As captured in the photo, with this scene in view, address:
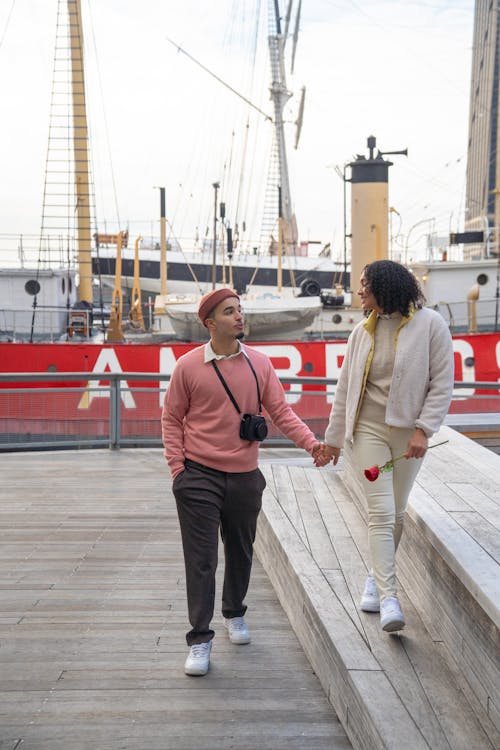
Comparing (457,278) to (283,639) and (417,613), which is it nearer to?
(283,639)

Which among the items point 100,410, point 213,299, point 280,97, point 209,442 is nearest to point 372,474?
point 209,442

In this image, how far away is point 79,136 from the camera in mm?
20812

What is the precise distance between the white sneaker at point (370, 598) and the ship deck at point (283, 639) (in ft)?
0.25

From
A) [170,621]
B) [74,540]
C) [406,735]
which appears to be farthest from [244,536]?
[74,540]

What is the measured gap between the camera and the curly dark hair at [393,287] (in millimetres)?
4184

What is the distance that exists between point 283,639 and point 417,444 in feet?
4.46

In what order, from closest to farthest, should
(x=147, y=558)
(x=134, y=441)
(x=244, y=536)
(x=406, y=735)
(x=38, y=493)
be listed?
(x=406, y=735), (x=244, y=536), (x=147, y=558), (x=38, y=493), (x=134, y=441)

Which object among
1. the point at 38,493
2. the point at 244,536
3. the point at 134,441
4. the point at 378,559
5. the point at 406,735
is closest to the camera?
the point at 406,735

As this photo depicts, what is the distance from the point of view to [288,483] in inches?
292

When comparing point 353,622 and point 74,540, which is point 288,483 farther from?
point 353,622

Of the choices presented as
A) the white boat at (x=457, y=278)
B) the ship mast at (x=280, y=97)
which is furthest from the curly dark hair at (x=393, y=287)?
the ship mast at (x=280, y=97)

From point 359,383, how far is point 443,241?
24435 mm

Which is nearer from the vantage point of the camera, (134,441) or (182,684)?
(182,684)

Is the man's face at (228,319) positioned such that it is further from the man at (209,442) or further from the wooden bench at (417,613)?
the wooden bench at (417,613)
